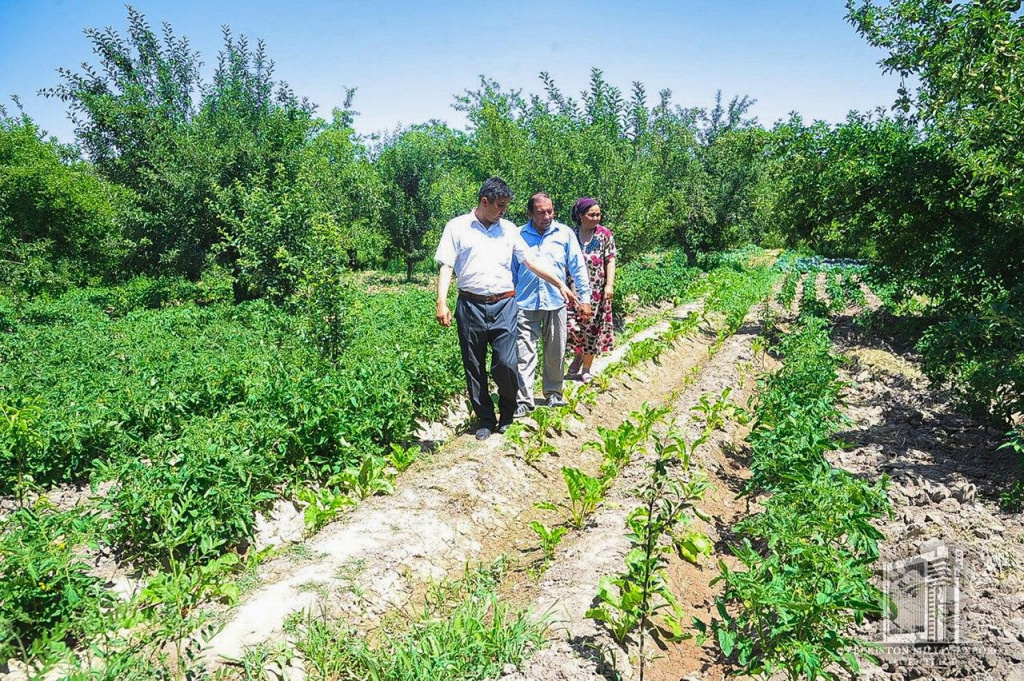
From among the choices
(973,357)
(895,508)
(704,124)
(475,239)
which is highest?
(704,124)

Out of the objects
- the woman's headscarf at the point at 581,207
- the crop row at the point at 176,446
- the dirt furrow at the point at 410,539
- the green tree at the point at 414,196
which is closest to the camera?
the crop row at the point at 176,446

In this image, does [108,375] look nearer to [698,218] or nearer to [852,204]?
[852,204]

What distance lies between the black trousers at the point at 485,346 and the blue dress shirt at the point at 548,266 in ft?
1.89

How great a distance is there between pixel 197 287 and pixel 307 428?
12.8 metres

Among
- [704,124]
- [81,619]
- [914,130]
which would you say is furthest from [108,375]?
[704,124]

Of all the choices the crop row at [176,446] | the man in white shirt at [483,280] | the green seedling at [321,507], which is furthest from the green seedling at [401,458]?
the man in white shirt at [483,280]

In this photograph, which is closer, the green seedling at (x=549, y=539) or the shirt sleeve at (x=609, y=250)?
the green seedling at (x=549, y=539)

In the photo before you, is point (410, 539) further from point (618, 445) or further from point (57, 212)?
point (57, 212)

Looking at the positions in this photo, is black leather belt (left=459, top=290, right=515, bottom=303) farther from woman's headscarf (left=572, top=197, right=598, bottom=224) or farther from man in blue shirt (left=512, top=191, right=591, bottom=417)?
woman's headscarf (left=572, top=197, right=598, bottom=224)

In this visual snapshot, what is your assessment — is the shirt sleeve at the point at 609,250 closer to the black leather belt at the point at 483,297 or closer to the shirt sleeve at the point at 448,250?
the black leather belt at the point at 483,297

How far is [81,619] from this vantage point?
2654 millimetres

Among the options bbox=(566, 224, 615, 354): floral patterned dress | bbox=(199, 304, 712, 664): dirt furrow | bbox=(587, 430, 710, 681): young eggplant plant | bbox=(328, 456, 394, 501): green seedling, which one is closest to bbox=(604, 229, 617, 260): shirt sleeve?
bbox=(566, 224, 615, 354): floral patterned dress

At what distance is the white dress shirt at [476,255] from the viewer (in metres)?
4.75

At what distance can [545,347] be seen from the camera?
5824 millimetres
